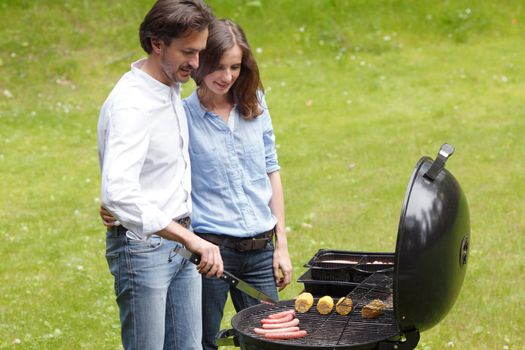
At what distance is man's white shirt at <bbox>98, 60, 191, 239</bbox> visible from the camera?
3594mm

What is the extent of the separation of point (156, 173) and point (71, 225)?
5.45 meters

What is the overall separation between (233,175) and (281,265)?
1.63ft

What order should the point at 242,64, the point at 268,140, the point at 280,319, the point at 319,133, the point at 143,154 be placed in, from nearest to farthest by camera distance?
the point at 143,154 → the point at 280,319 → the point at 242,64 → the point at 268,140 → the point at 319,133

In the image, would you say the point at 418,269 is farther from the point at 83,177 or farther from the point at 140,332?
the point at 83,177

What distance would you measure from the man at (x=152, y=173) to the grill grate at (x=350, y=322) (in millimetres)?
374

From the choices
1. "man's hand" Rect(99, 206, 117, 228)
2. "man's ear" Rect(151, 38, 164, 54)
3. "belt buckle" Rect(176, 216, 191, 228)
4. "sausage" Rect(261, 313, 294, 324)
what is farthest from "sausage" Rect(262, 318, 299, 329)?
"man's ear" Rect(151, 38, 164, 54)

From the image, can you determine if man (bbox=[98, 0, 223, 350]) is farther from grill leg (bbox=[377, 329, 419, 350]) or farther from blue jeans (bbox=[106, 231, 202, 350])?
grill leg (bbox=[377, 329, 419, 350])

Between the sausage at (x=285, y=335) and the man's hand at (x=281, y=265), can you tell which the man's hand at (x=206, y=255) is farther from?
the man's hand at (x=281, y=265)

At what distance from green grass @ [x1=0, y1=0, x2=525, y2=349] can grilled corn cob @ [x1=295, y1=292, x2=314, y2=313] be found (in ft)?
7.78

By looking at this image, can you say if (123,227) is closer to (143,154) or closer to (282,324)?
(143,154)

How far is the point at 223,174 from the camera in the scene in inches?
176

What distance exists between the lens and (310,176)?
1024cm

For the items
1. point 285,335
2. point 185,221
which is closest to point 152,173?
point 185,221

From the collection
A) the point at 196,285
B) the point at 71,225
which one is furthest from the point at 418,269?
the point at 71,225
